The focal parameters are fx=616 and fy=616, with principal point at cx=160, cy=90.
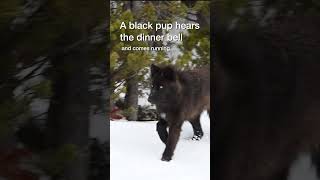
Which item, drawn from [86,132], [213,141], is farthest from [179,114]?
[86,132]

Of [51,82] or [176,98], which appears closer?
[51,82]

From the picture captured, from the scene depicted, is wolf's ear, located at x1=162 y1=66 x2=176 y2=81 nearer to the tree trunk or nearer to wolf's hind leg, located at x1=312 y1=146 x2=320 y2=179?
the tree trunk

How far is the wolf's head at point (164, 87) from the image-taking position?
137 inches

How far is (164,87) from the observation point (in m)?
3.51

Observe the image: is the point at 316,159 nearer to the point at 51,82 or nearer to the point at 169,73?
the point at 169,73

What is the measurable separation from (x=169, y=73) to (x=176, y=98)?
0.51 feet

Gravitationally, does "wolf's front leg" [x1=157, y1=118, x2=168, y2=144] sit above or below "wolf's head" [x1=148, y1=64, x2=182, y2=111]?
below

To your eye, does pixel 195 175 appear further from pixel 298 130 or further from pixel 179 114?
pixel 298 130

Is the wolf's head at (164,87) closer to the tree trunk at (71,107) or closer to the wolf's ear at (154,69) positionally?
the wolf's ear at (154,69)

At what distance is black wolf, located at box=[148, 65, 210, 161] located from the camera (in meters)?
3.47

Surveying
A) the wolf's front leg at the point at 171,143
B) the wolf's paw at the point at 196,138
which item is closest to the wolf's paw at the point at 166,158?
the wolf's front leg at the point at 171,143

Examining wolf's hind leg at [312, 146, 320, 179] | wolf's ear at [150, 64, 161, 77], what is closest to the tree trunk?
wolf's ear at [150, 64, 161, 77]

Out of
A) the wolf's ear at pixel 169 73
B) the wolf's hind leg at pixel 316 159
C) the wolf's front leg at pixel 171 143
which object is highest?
the wolf's ear at pixel 169 73

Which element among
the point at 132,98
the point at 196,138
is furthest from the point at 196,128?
the point at 132,98
